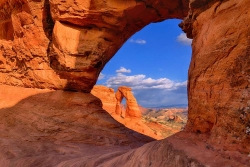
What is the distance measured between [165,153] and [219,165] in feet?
2.98

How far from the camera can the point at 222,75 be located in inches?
121

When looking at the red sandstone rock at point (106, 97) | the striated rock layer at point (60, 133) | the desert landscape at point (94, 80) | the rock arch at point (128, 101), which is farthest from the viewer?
the red sandstone rock at point (106, 97)

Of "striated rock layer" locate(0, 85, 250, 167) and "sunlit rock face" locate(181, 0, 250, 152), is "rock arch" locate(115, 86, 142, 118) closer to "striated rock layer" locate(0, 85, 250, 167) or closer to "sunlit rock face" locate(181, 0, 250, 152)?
"striated rock layer" locate(0, 85, 250, 167)

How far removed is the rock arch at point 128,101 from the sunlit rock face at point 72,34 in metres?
19.4

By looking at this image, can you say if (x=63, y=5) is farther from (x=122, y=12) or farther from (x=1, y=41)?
(x=1, y=41)

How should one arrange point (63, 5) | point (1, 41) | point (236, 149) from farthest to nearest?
point (1, 41), point (63, 5), point (236, 149)

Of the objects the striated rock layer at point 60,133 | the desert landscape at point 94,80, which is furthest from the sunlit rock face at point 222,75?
the striated rock layer at point 60,133

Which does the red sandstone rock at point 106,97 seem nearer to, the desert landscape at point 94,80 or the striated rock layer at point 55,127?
the desert landscape at point 94,80

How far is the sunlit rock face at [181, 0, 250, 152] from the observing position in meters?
2.65

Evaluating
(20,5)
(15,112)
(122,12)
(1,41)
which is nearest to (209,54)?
(122,12)

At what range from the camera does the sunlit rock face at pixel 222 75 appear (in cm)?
265

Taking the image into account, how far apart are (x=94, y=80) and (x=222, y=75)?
20.9 feet

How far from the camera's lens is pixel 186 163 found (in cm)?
260

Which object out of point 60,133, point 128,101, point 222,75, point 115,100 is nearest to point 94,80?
point 60,133
